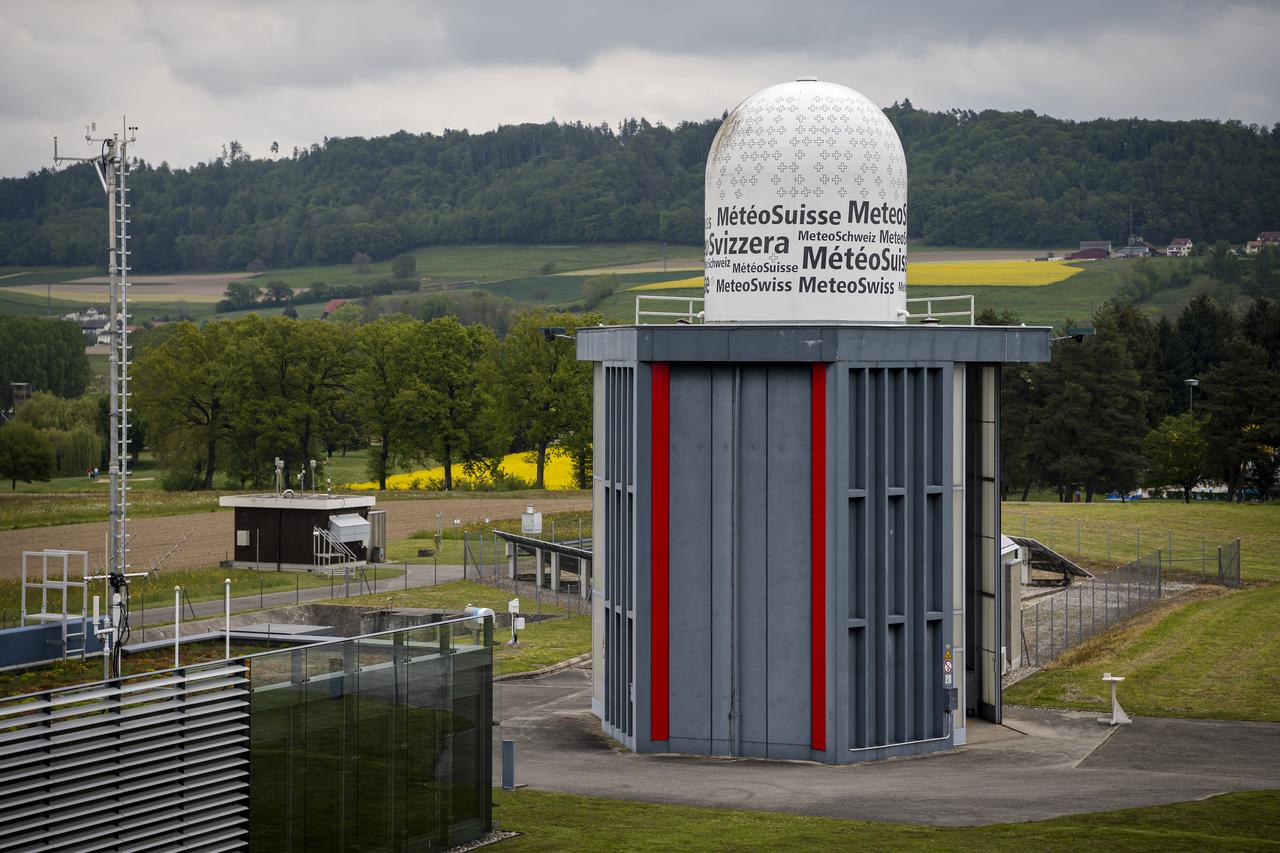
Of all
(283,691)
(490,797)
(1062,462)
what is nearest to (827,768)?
(490,797)

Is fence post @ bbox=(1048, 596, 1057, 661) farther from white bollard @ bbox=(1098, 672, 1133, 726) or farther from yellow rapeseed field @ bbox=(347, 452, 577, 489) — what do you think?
yellow rapeseed field @ bbox=(347, 452, 577, 489)

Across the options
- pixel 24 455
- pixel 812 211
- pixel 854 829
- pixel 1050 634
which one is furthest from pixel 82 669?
pixel 24 455

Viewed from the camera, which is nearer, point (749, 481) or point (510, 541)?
point (749, 481)

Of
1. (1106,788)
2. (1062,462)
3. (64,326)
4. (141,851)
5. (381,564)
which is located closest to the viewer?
(141,851)

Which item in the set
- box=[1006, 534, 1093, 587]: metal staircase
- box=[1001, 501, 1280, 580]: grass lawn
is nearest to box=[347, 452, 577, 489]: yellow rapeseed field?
box=[1001, 501, 1280, 580]: grass lawn

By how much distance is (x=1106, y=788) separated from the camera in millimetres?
28156

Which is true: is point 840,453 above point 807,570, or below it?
above

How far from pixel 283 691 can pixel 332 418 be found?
93.0m

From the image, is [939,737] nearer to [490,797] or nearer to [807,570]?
[807,570]

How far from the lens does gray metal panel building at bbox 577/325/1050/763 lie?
3020cm

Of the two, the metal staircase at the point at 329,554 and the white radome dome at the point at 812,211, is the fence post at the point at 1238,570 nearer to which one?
the white radome dome at the point at 812,211

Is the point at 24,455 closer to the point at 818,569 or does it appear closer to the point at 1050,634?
the point at 1050,634

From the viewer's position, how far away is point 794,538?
3055 cm

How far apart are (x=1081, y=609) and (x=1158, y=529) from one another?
30155 mm
